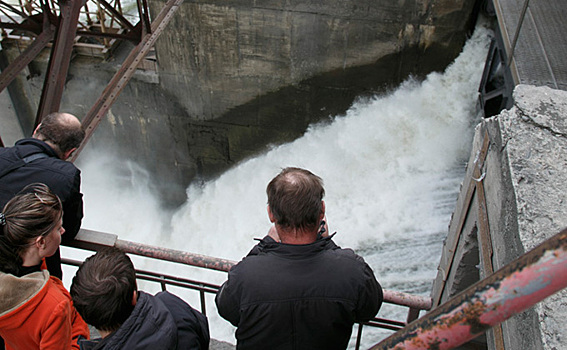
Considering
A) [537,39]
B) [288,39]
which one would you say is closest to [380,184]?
[537,39]

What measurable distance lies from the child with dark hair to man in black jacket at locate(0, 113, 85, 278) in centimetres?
90

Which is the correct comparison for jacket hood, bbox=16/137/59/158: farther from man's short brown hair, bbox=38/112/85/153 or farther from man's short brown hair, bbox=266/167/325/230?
man's short brown hair, bbox=266/167/325/230

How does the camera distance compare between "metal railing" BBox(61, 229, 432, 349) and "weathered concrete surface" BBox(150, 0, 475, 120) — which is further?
"weathered concrete surface" BBox(150, 0, 475, 120)

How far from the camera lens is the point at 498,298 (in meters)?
0.87

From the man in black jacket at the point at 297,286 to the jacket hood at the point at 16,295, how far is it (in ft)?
2.76

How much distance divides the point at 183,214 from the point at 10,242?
8.86m

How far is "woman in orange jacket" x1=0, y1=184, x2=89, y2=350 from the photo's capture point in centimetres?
185

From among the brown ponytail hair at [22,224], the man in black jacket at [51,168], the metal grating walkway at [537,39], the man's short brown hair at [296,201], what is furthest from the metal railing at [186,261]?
the metal grating walkway at [537,39]

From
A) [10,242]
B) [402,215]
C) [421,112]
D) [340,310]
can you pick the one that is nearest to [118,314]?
[10,242]

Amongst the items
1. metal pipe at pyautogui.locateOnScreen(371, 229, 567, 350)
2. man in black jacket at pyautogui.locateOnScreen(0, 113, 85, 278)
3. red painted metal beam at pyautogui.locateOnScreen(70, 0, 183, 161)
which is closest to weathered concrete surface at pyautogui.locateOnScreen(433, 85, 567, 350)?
metal pipe at pyautogui.locateOnScreen(371, 229, 567, 350)

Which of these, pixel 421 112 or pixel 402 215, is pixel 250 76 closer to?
pixel 421 112

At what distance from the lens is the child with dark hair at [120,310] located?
1.64 m

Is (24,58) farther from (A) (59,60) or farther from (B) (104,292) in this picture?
(B) (104,292)

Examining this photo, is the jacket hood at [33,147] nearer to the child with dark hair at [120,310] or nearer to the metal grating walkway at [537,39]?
the child with dark hair at [120,310]
